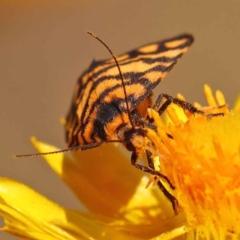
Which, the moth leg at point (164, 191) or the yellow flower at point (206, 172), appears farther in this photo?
the moth leg at point (164, 191)

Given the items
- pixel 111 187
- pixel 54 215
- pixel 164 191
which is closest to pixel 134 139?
pixel 164 191

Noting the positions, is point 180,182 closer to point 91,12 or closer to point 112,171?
point 112,171

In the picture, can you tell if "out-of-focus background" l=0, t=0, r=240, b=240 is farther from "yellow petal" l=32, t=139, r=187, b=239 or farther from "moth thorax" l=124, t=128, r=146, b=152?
"moth thorax" l=124, t=128, r=146, b=152

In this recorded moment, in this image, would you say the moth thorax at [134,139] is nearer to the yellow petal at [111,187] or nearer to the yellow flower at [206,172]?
the yellow flower at [206,172]

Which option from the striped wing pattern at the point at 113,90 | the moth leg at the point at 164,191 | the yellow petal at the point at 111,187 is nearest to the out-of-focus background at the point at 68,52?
the yellow petal at the point at 111,187

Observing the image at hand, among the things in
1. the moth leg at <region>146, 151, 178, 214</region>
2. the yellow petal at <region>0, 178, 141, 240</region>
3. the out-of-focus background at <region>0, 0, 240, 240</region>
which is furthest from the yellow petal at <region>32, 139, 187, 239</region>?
the out-of-focus background at <region>0, 0, 240, 240</region>

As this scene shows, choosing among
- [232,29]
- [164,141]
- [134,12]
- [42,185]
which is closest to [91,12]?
[134,12]
